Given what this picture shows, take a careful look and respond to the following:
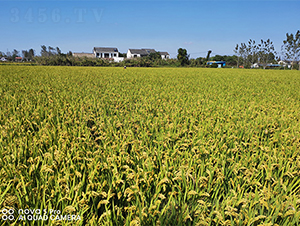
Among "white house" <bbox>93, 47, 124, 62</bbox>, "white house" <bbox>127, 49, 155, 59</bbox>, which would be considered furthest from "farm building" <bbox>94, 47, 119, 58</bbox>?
"white house" <bbox>127, 49, 155, 59</bbox>

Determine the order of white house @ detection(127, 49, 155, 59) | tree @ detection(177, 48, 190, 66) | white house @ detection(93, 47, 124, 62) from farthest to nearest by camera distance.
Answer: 1. white house @ detection(127, 49, 155, 59)
2. white house @ detection(93, 47, 124, 62)
3. tree @ detection(177, 48, 190, 66)

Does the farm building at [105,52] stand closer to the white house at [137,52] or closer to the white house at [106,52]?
the white house at [106,52]

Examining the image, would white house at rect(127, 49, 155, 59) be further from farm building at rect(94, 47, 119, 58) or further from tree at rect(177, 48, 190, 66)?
tree at rect(177, 48, 190, 66)

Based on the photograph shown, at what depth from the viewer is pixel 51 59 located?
51406 millimetres

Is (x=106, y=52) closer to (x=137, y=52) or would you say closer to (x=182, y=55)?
(x=137, y=52)

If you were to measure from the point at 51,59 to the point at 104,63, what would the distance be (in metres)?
12.4

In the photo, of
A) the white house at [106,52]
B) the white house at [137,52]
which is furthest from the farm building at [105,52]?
the white house at [137,52]

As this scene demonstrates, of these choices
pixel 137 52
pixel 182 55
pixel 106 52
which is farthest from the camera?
pixel 137 52

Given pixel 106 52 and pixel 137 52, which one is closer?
pixel 106 52

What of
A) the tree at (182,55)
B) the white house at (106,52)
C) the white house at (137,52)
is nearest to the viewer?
the tree at (182,55)

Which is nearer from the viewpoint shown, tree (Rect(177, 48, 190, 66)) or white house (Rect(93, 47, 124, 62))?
tree (Rect(177, 48, 190, 66))

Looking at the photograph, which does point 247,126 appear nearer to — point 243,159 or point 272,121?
point 272,121

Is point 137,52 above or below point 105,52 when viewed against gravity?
above

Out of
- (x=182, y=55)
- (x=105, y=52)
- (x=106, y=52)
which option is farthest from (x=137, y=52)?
(x=182, y=55)
